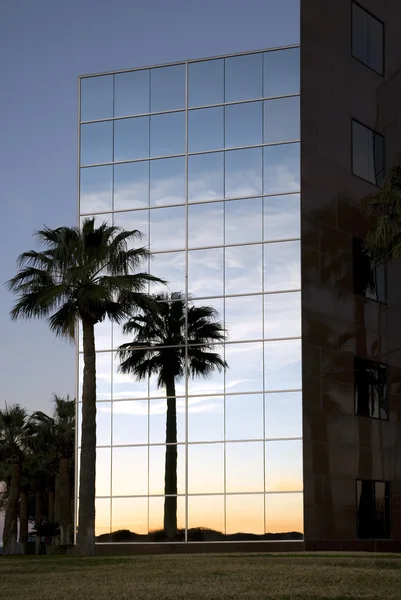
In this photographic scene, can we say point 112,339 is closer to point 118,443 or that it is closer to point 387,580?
point 118,443

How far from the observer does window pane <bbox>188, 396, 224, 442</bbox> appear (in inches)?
1602

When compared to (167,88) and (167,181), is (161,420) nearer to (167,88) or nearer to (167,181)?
(167,181)

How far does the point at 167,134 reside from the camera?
4356 centimetres

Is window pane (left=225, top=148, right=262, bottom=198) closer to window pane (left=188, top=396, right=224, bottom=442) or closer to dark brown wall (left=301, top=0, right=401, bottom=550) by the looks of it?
dark brown wall (left=301, top=0, right=401, bottom=550)

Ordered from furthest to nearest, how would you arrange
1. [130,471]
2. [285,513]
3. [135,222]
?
1. [135,222]
2. [130,471]
3. [285,513]

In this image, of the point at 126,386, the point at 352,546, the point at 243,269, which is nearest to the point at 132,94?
the point at 243,269

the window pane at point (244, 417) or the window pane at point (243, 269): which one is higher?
the window pane at point (243, 269)

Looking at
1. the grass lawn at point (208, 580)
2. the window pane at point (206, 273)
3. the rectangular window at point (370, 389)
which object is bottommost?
the grass lawn at point (208, 580)

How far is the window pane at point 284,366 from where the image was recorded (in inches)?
1574

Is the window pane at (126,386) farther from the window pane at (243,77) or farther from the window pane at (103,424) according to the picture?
the window pane at (243,77)

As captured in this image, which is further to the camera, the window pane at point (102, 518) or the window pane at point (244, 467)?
the window pane at point (102, 518)

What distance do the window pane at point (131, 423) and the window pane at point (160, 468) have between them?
0.71 m

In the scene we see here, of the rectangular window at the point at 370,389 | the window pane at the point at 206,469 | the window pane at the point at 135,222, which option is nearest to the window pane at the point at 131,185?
the window pane at the point at 135,222

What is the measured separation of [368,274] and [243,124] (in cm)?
778
